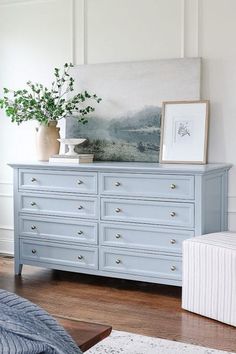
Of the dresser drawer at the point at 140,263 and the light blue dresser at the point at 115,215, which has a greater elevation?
the light blue dresser at the point at 115,215

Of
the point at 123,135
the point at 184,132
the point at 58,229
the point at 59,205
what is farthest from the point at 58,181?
the point at 184,132

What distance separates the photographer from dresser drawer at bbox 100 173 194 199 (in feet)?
12.0

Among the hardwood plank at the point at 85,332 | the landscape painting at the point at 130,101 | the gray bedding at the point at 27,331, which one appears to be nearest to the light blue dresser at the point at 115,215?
the landscape painting at the point at 130,101

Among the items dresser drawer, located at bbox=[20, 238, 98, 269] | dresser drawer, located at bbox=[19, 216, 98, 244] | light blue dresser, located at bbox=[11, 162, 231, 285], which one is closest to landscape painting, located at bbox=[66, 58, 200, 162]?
light blue dresser, located at bbox=[11, 162, 231, 285]

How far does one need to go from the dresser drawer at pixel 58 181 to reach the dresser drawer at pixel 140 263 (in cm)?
48

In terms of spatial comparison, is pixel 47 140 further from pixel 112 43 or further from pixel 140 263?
pixel 140 263

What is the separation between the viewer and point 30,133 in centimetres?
485

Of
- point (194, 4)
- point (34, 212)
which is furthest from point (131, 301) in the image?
point (194, 4)

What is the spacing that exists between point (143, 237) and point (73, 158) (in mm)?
851

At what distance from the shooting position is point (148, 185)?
380 centimetres

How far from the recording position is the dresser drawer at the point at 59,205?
4.06 m

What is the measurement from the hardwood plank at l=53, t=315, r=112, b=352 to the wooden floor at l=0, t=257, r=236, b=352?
3.26ft

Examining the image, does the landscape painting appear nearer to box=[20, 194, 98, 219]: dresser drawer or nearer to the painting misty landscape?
the painting misty landscape

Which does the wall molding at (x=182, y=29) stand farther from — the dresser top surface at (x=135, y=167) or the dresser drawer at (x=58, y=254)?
the dresser drawer at (x=58, y=254)
